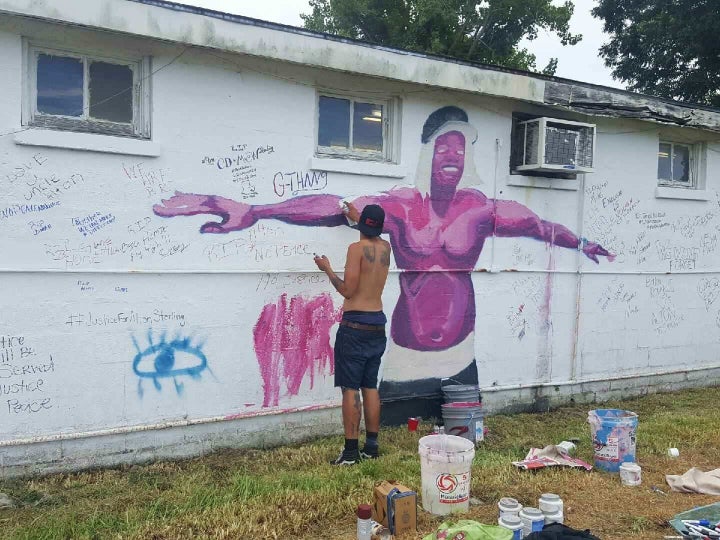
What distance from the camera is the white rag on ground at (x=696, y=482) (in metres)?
5.11

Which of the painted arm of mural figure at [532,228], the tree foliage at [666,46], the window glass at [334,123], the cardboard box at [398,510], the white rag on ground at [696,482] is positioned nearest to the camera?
the cardboard box at [398,510]

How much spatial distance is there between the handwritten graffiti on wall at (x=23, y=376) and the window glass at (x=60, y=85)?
176cm

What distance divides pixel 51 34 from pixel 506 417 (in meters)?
5.68

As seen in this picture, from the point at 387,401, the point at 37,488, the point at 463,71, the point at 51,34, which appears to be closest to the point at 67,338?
the point at 37,488

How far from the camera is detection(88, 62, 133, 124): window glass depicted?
5273mm

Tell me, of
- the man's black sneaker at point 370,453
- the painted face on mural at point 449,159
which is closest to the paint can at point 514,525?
the man's black sneaker at point 370,453

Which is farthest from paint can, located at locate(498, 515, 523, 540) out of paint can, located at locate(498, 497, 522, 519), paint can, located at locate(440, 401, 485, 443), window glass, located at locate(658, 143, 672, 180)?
window glass, located at locate(658, 143, 672, 180)

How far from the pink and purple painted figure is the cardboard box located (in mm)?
2507

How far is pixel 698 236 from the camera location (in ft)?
29.5

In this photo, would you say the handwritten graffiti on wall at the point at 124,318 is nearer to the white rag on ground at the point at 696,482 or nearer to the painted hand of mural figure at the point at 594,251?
the white rag on ground at the point at 696,482

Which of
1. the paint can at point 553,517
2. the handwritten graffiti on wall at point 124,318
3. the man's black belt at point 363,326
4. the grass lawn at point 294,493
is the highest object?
the handwritten graffiti on wall at point 124,318

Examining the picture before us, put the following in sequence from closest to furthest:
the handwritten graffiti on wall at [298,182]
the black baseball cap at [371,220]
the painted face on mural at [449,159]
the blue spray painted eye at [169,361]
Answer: the blue spray painted eye at [169,361] < the black baseball cap at [371,220] < the handwritten graffiti on wall at [298,182] < the painted face on mural at [449,159]

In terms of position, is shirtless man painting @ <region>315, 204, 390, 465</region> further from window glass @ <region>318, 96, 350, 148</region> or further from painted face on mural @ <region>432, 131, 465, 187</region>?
painted face on mural @ <region>432, 131, 465, 187</region>

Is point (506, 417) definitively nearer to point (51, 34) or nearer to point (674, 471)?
point (674, 471)
